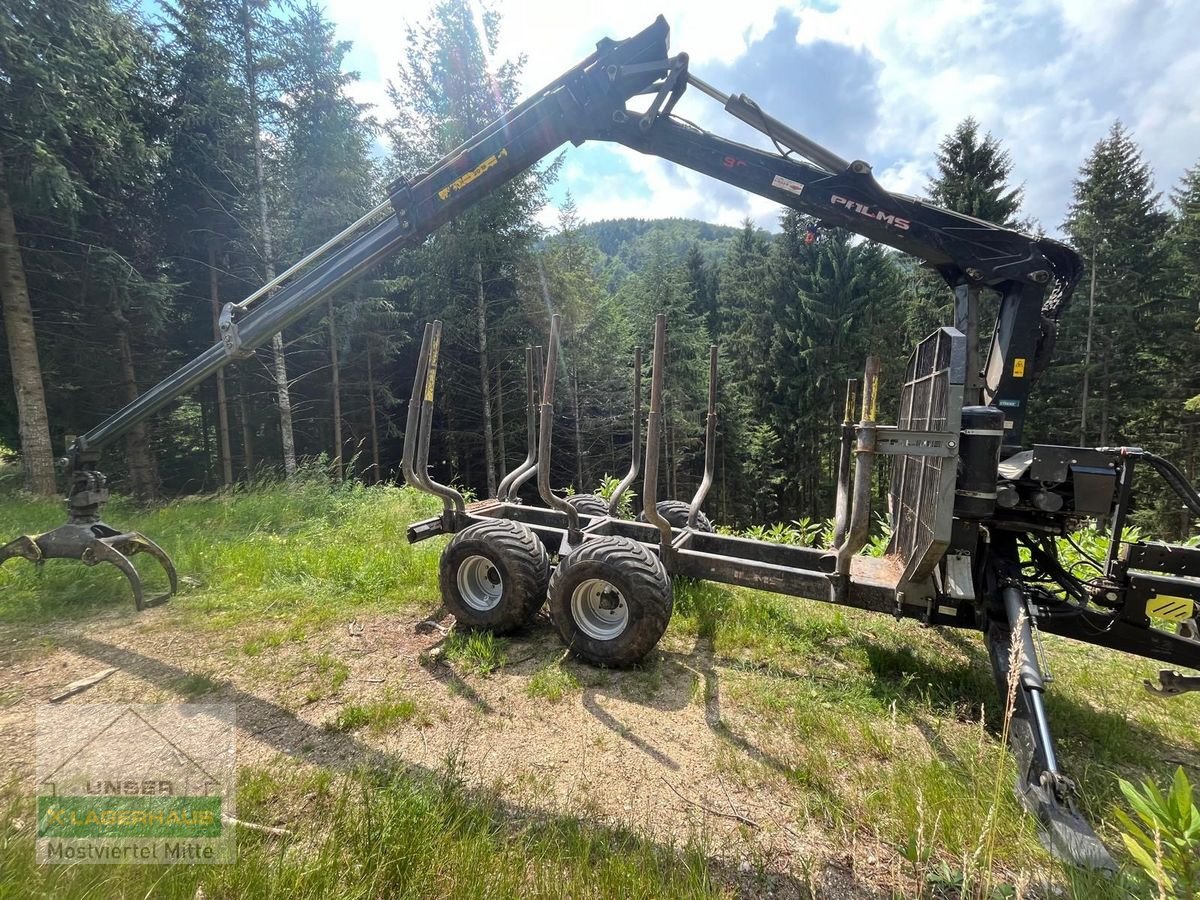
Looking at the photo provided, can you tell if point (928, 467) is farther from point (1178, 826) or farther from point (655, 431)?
point (1178, 826)

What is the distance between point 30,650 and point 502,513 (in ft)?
12.4

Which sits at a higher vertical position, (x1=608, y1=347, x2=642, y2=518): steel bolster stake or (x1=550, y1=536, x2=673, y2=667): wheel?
(x1=608, y1=347, x2=642, y2=518): steel bolster stake

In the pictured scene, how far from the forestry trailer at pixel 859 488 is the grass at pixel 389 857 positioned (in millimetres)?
1456

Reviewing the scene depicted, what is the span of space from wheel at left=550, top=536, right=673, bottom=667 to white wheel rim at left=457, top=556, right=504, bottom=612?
0.71 metres

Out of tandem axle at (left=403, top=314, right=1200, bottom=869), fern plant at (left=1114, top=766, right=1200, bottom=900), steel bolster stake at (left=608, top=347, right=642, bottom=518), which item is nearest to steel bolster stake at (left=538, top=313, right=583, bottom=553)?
tandem axle at (left=403, top=314, right=1200, bottom=869)

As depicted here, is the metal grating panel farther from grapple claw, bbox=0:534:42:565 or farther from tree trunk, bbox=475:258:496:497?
tree trunk, bbox=475:258:496:497

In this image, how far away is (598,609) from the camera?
388 centimetres

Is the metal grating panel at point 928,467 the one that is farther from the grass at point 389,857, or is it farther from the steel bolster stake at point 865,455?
the grass at point 389,857

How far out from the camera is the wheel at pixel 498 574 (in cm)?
398

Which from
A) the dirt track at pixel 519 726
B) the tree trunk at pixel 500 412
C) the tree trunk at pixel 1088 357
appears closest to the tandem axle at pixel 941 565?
the dirt track at pixel 519 726

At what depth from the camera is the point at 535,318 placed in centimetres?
1596

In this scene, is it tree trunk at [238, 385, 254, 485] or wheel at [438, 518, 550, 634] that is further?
tree trunk at [238, 385, 254, 485]

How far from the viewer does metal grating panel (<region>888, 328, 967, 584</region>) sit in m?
2.59

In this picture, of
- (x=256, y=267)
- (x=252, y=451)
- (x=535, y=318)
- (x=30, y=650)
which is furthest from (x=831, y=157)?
(x=252, y=451)
